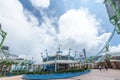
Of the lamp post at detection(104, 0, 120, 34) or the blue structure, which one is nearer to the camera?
the lamp post at detection(104, 0, 120, 34)

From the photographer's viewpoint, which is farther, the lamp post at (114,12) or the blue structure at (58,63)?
the blue structure at (58,63)

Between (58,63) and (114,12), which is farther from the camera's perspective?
(58,63)

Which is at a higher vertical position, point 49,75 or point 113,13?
point 113,13

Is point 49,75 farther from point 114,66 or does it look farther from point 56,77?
point 114,66

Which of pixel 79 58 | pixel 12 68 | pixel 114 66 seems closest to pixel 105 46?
pixel 79 58

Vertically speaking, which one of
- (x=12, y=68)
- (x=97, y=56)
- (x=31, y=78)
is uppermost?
(x=97, y=56)

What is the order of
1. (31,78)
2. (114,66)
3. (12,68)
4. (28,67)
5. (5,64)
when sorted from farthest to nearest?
(28,67) < (12,68) < (5,64) < (114,66) < (31,78)

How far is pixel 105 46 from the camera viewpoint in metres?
55.6

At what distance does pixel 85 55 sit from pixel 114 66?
1538 centimetres

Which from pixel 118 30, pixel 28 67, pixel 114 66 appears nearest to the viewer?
pixel 118 30

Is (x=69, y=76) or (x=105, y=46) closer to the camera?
(x=69, y=76)

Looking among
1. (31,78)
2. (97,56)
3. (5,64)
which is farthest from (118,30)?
(97,56)

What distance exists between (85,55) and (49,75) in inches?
1294

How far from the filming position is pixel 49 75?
25.0 meters
